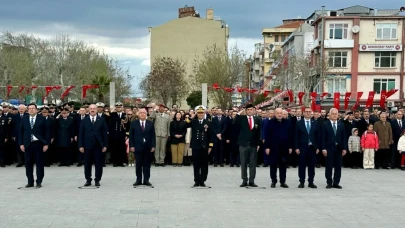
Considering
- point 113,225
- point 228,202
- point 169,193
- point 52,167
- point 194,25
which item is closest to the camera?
point 113,225

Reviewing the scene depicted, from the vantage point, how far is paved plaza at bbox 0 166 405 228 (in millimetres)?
9383

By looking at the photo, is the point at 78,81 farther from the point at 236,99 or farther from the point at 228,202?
the point at 228,202

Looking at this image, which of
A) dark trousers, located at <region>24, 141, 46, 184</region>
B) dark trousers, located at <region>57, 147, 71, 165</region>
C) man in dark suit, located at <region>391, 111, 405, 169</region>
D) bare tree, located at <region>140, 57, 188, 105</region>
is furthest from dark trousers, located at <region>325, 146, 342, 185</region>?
bare tree, located at <region>140, 57, 188, 105</region>

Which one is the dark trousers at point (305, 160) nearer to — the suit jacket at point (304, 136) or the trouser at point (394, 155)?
the suit jacket at point (304, 136)

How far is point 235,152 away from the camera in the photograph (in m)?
19.4

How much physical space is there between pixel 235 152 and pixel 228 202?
26.3 ft

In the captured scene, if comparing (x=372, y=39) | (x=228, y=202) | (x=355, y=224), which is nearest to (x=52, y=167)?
(x=228, y=202)

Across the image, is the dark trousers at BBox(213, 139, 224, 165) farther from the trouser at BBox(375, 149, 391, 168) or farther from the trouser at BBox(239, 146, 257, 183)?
the trouser at BBox(375, 149, 391, 168)

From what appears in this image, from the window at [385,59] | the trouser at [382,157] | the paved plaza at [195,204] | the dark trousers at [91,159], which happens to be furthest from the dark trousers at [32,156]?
the window at [385,59]

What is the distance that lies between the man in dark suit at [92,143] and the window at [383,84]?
48.9 meters

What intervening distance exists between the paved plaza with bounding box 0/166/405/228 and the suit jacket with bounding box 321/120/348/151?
1.11 m

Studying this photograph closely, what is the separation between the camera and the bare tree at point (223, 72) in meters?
53.2

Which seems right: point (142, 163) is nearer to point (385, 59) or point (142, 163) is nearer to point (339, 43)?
point (339, 43)

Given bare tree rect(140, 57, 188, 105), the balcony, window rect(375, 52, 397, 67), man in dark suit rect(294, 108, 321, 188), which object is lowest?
man in dark suit rect(294, 108, 321, 188)
